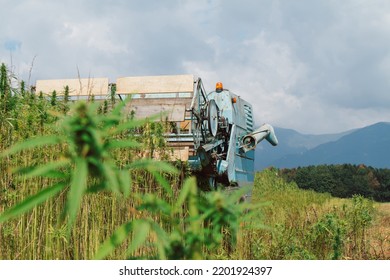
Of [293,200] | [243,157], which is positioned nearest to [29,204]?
[243,157]

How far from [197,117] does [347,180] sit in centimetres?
2039

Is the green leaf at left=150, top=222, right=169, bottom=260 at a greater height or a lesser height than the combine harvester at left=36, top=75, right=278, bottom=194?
lesser

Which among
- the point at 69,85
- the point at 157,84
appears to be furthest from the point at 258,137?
the point at 69,85

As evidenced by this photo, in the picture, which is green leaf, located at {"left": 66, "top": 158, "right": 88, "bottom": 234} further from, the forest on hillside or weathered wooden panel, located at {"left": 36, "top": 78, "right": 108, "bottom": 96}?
the forest on hillside

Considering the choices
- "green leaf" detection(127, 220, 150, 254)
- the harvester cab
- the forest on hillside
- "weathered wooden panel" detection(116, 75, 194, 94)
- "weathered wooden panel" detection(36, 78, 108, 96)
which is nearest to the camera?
"green leaf" detection(127, 220, 150, 254)

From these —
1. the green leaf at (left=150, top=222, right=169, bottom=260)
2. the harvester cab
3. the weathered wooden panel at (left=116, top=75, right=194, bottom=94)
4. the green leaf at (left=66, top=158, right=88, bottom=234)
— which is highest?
the weathered wooden panel at (left=116, top=75, right=194, bottom=94)

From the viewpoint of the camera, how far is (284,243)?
433 centimetres

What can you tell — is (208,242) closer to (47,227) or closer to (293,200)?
(47,227)

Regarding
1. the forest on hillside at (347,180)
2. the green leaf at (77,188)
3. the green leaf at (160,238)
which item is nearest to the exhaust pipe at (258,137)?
the green leaf at (160,238)

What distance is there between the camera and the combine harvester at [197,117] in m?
6.23

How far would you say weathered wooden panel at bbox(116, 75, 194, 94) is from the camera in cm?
700

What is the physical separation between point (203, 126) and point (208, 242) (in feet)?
18.3

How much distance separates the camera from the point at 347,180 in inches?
989

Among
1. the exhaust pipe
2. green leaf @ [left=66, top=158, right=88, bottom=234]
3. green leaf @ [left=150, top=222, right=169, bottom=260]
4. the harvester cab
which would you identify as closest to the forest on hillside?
the exhaust pipe
